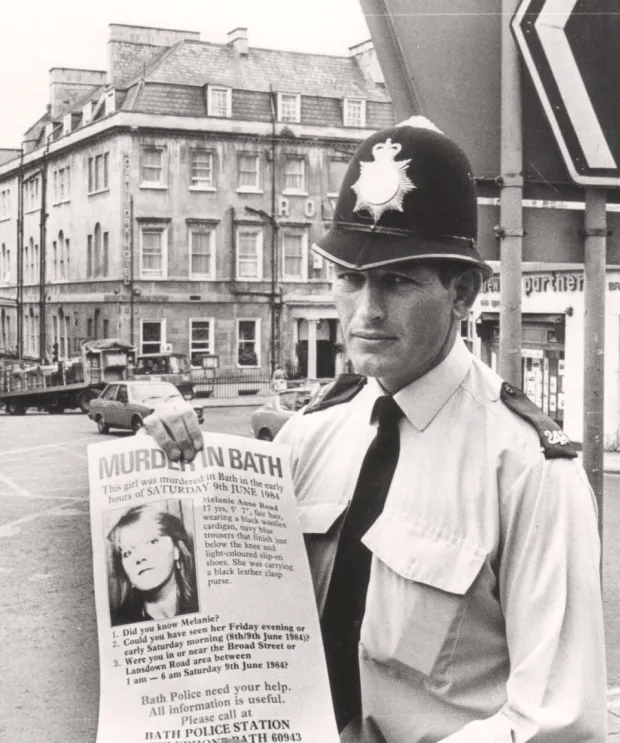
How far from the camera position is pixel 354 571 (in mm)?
1643

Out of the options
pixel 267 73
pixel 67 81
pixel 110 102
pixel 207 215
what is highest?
pixel 110 102

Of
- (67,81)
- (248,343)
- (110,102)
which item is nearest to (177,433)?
(67,81)

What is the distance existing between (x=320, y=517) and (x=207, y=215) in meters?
34.4

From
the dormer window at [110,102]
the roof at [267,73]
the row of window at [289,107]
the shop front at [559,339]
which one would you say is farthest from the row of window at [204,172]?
the shop front at [559,339]

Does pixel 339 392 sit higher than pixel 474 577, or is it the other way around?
pixel 339 392

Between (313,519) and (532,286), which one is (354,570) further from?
(532,286)

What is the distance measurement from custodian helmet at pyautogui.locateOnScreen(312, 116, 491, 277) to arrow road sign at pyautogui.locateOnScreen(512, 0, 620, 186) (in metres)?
1.88

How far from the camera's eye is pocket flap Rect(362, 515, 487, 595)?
1464 mm

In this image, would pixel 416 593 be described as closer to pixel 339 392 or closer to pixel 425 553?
pixel 425 553

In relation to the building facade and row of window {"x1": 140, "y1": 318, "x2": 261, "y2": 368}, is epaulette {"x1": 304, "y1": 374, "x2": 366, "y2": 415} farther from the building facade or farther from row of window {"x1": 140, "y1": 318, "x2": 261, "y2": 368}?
row of window {"x1": 140, "y1": 318, "x2": 261, "y2": 368}

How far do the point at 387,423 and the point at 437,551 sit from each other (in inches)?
9.6

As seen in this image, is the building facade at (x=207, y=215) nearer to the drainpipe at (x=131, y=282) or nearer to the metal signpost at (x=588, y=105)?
the drainpipe at (x=131, y=282)

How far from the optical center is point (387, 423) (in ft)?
5.38

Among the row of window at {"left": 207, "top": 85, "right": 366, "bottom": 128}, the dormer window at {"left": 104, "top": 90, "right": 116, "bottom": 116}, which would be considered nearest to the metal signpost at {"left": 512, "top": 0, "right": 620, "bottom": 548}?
the dormer window at {"left": 104, "top": 90, "right": 116, "bottom": 116}
